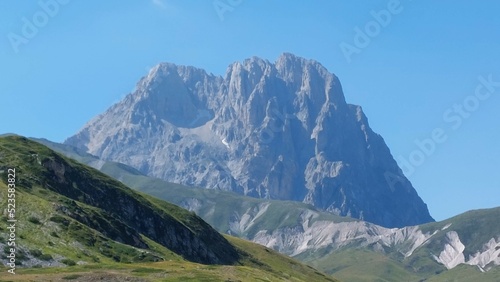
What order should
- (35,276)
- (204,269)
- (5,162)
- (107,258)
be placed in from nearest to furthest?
(35,276) < (204,269) < (107,258) < (5,162)

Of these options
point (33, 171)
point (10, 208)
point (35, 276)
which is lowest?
point (35, 276)

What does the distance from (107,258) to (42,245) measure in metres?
15.7

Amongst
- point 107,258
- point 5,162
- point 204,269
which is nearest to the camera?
point 204,269

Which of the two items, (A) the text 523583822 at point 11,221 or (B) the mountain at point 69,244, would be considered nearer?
(B) the mountain at point 69,244

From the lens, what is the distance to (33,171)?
7795 inches

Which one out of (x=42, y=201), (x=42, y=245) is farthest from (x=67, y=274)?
(x=42, y=201)

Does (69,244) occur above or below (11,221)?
below

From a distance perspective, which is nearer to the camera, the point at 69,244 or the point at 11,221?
the point at 11,221

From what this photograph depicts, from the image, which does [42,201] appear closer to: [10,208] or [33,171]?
[10,208]

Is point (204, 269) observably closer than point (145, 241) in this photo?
Yes

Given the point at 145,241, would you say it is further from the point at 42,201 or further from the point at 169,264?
the point at 169,264

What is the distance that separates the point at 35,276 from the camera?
109 m

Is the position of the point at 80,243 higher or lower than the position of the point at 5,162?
lower

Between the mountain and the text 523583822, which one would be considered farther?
the text 523583822
